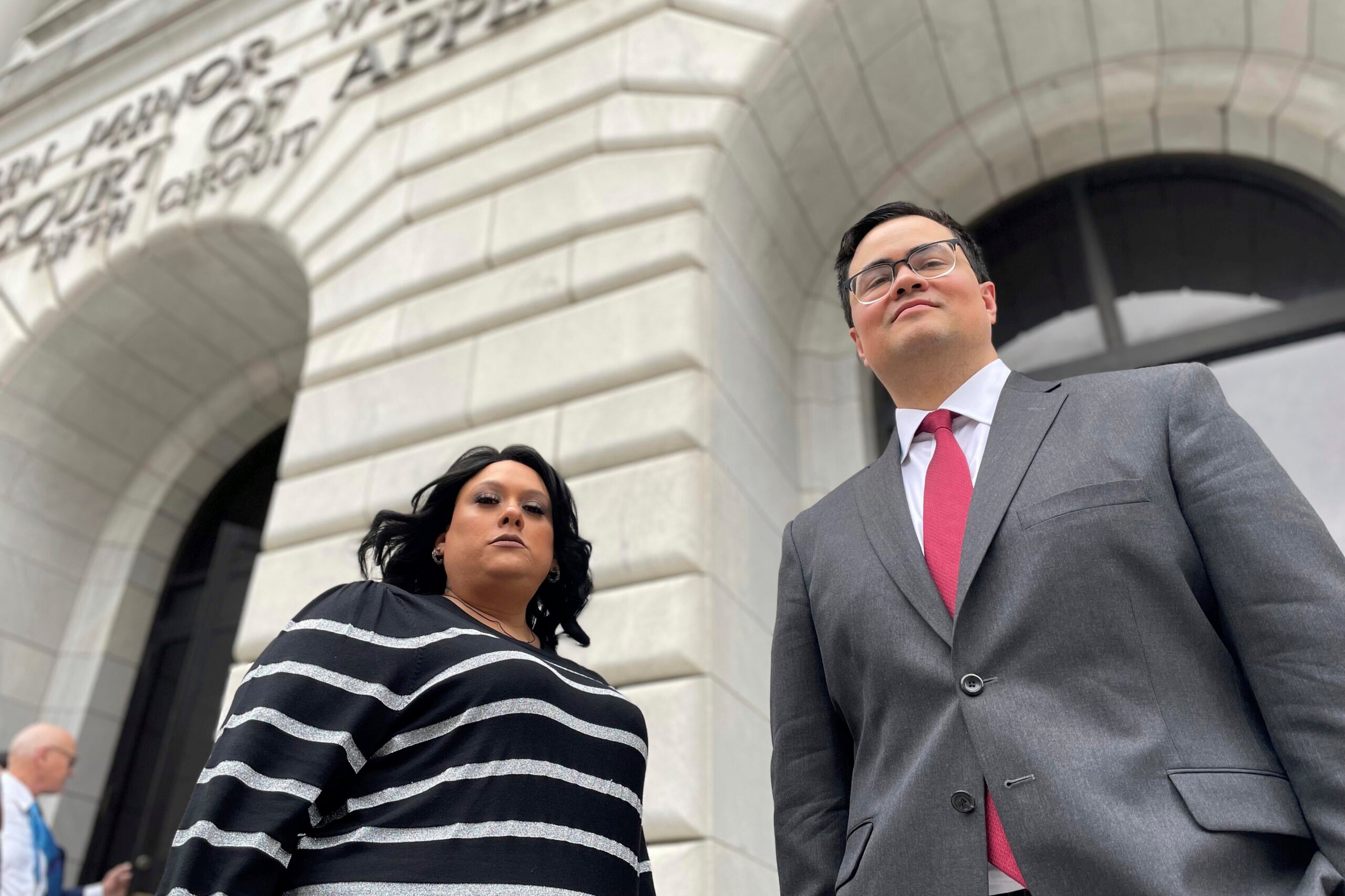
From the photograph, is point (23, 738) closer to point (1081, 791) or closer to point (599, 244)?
point (599, 244)

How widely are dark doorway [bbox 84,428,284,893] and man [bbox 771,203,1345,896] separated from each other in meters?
5.74

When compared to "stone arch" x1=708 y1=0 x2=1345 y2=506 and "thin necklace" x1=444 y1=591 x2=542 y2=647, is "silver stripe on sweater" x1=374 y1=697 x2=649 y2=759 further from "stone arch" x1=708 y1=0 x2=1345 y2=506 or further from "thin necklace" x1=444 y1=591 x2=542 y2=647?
"stone arch" x1=708 y1=0 x2=1345 y2=506

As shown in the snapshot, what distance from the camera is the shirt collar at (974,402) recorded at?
89.7 inches

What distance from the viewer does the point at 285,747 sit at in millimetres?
2211

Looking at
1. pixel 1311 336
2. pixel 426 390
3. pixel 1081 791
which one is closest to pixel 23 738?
pixel 426 390

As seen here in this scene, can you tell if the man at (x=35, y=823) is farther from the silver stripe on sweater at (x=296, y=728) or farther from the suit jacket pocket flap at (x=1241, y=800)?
the suit jacket pocket flap at (x=1241, y=800)

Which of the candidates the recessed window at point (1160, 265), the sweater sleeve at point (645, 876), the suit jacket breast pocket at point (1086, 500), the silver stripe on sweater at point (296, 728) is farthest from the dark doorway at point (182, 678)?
the suit jacket breast pocket at point (1086, 500)

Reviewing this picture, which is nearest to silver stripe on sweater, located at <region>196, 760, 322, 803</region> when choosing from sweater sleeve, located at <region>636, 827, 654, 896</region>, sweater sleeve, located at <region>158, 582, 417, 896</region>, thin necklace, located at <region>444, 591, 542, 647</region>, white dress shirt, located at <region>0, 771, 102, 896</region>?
sweater sleeve, located at <region>158, 582, 417, 896</region>

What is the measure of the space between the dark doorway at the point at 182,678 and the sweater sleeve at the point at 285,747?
491 centimetres

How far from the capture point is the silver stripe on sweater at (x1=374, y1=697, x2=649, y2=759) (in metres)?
2.34

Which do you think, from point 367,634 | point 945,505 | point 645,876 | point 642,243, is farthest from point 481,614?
point 642,243

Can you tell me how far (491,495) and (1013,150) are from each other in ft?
16.9

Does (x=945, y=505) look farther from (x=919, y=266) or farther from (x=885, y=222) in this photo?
(x=885, y=222)

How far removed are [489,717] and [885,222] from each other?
4.97ft
